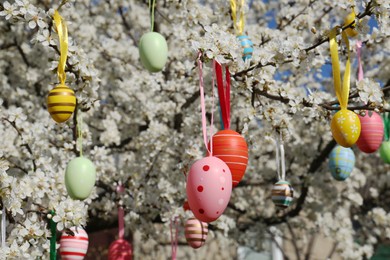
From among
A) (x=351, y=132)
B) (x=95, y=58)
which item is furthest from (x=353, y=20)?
(x=95, y=58)

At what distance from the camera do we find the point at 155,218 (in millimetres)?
7312

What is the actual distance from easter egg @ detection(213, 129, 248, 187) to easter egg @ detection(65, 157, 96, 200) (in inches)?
36.4

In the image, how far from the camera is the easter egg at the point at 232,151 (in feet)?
11.3

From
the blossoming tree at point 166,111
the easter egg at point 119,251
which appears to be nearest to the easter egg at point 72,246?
the blossoming tree at point 166,111

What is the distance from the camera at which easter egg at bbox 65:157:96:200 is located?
3.68 m

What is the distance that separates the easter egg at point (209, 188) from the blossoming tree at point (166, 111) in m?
0.77

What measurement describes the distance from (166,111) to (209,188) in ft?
14.9

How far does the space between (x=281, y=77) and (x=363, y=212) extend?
13.2 ft

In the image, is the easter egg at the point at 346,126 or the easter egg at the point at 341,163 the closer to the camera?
the easter egg at the point at 346,126

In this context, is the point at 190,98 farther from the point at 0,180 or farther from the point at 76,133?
the point at 0,180

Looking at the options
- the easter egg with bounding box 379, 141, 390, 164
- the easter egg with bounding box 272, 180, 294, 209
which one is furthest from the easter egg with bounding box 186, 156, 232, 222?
the easter egg with bounding box 379, 141, 390, 164

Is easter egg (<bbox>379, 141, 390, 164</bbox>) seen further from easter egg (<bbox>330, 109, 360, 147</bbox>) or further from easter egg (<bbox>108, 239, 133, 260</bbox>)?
easter egg (<bbox>108, 239, 133, 260</bbox>)

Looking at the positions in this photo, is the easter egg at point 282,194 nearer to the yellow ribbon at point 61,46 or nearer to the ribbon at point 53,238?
the ribbon at point 53,238

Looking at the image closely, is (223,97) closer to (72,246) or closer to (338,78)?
(338,78)
